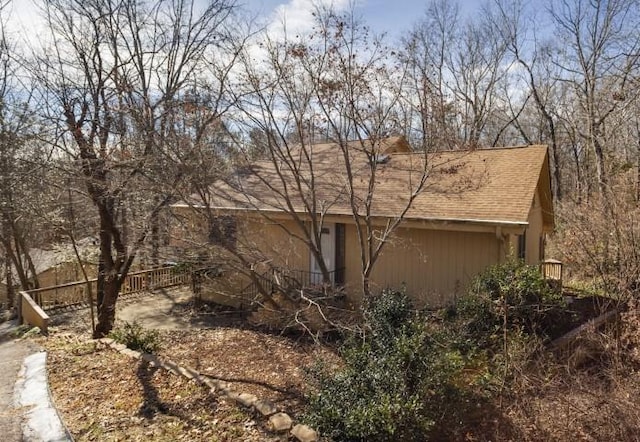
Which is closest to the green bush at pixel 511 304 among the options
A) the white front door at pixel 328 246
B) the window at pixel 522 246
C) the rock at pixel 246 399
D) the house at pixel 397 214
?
the house at pixel 397 214

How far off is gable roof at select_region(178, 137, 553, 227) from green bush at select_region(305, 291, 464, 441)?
13.1 ft

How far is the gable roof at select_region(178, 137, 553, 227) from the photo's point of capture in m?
8.85

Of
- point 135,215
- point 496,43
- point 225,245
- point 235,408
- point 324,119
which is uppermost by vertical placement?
point 496,43

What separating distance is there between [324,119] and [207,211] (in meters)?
2.81

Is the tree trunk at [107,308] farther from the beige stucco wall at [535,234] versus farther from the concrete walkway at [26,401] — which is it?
the beige stucco wall at [535,234]

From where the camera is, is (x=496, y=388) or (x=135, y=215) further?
(x=135, y=215)

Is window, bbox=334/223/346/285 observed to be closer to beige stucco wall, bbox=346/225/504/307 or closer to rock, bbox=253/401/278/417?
beige stucco wall, bbox=346/225/504/307

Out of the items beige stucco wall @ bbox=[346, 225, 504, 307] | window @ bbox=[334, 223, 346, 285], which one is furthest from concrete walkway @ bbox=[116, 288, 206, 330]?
beige stucco wall @ bbox=[346, 225, 504, 307]

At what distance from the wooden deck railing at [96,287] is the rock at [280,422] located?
8.76 meters

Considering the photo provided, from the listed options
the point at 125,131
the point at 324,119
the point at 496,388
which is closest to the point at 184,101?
the point at 125,131

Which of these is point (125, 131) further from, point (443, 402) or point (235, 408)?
point (443, 402)

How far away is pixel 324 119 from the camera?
8203mm

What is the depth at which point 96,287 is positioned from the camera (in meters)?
12.7

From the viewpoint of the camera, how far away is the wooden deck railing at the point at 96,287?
12945mm
